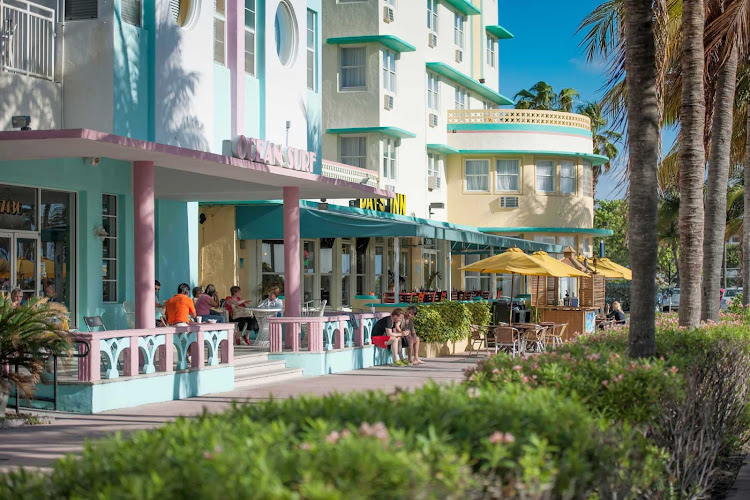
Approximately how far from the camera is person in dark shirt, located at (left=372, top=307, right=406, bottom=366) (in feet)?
69.6

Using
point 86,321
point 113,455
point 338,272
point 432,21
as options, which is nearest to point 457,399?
point 113,455

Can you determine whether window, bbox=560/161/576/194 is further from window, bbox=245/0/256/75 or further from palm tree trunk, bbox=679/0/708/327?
palm tree trunk, bbox=679/0/708/327

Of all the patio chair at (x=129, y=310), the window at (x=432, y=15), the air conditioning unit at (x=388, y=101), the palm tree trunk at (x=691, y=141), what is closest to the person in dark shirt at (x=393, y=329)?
the patio chair at (x=129, y=310)

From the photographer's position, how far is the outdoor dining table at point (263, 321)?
20562 millimetres

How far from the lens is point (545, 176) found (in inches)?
1622

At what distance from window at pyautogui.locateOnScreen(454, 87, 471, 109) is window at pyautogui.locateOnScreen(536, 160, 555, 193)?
3.80m

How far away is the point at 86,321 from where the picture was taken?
16500 millimetres

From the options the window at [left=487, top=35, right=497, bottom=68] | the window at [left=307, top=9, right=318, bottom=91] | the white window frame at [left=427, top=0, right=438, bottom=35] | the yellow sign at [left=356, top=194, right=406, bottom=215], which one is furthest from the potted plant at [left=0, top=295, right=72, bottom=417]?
the window at [left=487, top=35, right=497, bottom=68]

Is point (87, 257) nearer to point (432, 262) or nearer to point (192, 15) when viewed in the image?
point (192, 15)

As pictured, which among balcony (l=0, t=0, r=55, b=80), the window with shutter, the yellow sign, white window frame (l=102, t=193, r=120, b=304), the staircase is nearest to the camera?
balcony (l=0, t=0, r=55, b=80)

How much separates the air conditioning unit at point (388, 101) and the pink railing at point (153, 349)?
17.7 meters

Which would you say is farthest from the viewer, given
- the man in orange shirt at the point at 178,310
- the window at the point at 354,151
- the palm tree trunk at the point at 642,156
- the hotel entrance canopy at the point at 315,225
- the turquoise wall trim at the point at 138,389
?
the window at the point at 354,151

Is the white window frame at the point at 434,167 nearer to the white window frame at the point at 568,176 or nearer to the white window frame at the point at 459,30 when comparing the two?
the white window frame at the point at 459,30

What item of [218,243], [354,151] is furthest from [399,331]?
[354,151]
